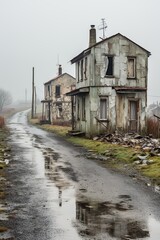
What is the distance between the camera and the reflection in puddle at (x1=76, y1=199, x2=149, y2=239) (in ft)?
20.9

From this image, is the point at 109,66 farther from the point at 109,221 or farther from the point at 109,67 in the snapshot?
the point at 109,221

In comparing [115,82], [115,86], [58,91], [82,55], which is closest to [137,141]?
[115,86]

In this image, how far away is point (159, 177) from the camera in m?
11.9

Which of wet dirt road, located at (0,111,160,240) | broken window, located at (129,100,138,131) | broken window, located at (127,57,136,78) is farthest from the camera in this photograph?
broken window, located at (127,57,136,78)

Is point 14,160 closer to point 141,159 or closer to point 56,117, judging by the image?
point 141,159

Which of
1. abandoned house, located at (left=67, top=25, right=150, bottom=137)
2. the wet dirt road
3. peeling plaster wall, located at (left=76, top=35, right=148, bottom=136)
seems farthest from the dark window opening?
the wet dirt road

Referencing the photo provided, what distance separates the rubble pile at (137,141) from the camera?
17172 millimetres

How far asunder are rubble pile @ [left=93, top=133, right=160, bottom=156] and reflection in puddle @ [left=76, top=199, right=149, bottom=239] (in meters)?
7.84

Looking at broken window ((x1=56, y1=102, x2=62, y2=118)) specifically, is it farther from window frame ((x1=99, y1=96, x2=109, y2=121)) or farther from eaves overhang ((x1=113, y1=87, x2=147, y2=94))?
eaves overhang ((x1=113, y1=87, x2=147, y2=94))

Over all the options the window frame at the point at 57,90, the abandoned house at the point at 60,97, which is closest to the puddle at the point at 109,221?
the abandoned house at the point at 60,97

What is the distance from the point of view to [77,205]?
835 centimetres

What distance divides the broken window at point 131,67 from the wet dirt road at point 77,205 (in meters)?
14.3

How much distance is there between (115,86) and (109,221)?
19824 millimetres

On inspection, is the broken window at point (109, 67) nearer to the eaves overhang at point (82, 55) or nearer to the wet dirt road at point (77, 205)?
the eaves overhang at point (82, 55)
